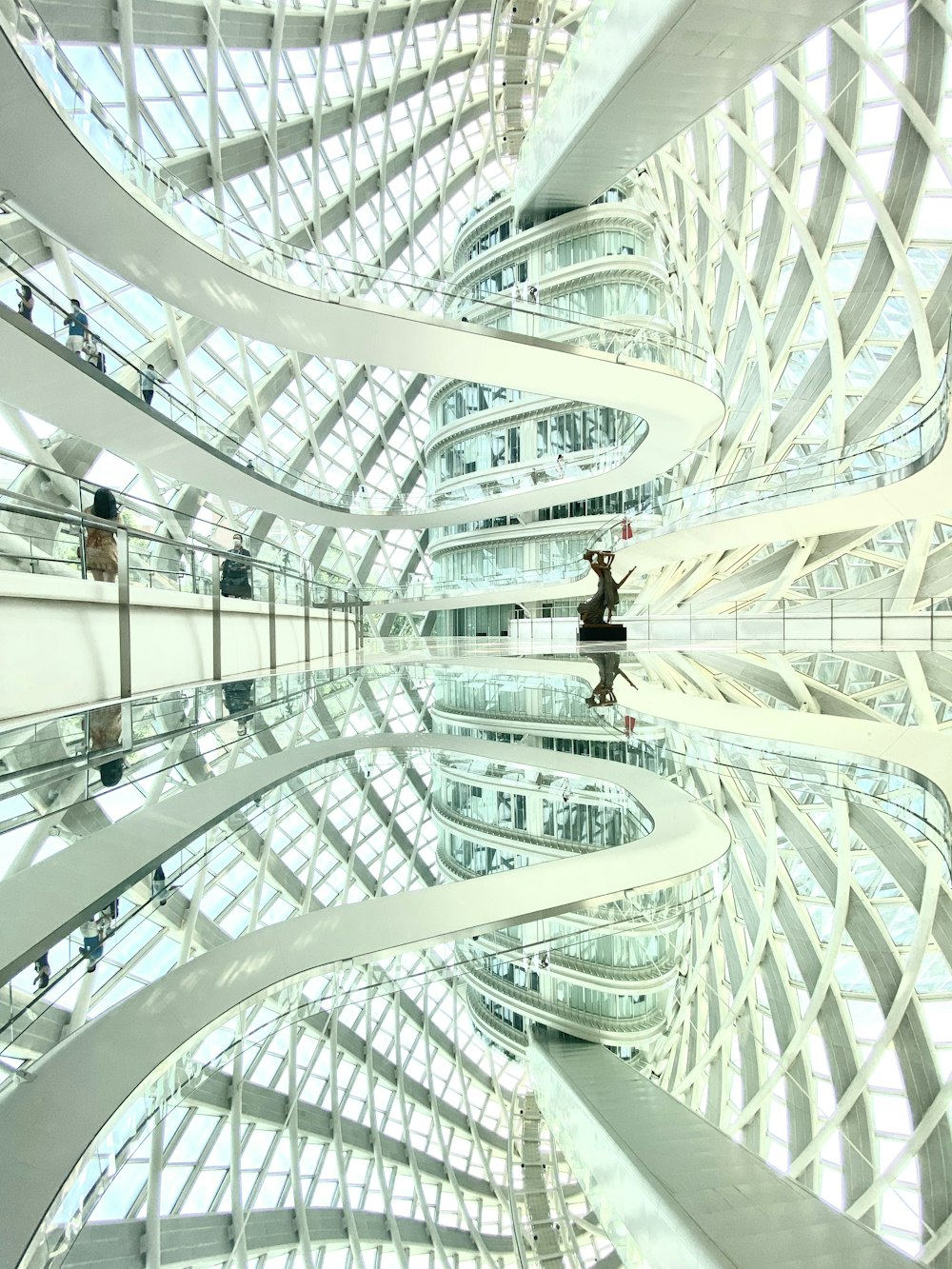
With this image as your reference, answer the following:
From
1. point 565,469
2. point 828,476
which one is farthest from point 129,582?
point 565,469

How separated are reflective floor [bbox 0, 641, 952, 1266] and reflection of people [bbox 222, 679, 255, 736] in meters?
A: 2.48

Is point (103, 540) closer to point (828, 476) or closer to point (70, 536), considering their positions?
point (70, 536)

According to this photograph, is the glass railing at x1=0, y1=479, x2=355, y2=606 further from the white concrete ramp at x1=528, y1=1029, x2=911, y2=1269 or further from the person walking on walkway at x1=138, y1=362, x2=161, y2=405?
the white concrete ramp at x1=528, y1=1029, x2=911, y2=1269

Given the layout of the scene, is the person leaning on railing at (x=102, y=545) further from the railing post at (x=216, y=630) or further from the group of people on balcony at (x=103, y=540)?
the railing post at (x=216, y=630)

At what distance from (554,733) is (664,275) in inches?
1680

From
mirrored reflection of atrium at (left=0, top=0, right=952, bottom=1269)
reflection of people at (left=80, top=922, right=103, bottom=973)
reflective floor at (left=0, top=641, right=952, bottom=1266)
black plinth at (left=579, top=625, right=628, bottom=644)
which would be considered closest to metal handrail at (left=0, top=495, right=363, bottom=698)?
mirrored reflection of atrium at (left=0, top=0, right=952, bottom=1269)

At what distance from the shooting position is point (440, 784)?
4.41 meters

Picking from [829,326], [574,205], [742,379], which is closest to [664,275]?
[574,205]

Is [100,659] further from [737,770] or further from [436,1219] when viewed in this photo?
[436,1219]

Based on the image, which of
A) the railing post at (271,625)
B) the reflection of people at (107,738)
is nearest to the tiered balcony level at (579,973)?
the reflection of people at (107,738)

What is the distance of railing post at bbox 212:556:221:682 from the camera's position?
13.2 m

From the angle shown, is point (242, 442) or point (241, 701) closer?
point (241, 701)

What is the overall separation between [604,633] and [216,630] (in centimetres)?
1542

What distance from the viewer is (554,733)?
6.43 metres
